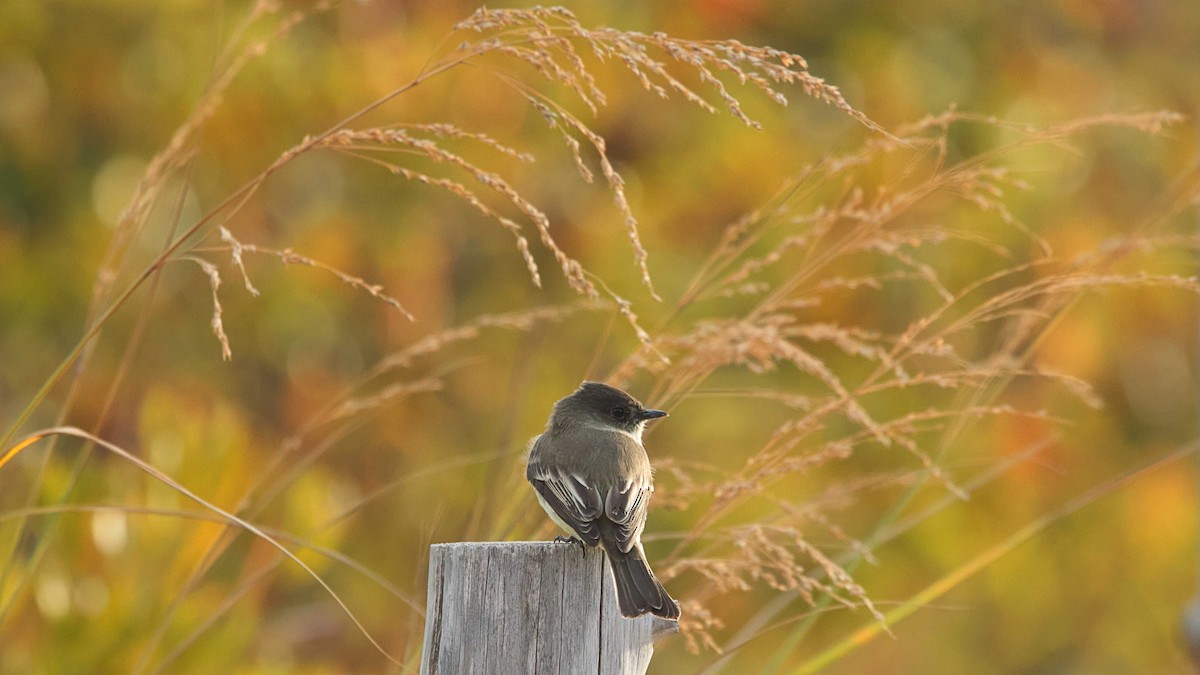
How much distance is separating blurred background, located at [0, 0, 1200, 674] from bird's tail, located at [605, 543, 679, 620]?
16.7ft

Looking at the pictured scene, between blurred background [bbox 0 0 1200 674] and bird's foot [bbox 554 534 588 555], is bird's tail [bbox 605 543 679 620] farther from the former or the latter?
blurred background [bbox 0 0 1200 674]

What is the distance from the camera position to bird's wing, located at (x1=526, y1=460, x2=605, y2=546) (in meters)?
3.04

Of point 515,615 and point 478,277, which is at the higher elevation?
point 515,615

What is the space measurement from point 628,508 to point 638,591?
486 mm

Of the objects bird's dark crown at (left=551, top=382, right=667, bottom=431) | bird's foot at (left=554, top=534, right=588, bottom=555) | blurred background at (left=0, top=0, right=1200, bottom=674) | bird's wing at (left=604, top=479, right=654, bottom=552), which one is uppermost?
bird's foot at (left=554, top=534, right=588, bottom=555)

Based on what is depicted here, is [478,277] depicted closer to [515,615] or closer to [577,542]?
[577,542]

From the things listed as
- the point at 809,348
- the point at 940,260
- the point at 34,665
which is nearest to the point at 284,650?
the point at 34,665

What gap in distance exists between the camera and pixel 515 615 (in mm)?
2551

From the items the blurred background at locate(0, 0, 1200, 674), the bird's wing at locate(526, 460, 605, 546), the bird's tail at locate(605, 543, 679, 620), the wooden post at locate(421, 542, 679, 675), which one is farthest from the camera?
the blurred background at locate(0, 0, 1200, 674)

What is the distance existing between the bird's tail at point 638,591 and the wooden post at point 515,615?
0.18ft

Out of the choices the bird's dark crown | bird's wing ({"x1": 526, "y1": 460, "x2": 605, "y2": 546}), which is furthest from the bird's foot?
the bird's dark crown

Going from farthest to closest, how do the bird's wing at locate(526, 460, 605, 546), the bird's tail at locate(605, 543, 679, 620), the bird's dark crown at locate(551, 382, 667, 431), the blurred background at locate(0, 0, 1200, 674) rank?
1. the blurred background at locate(0, 0, 1200, 674)
2. the bird's dark crown at locate(551, 382, 667, 431)
3. the bird's wing at locate(526, 460, 605, 546)
4. the bird's tail at locate(605, 543, 679, 620)

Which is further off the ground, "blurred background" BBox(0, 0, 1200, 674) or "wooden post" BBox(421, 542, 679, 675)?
"wooden post" BBox(421, 542, 679, 675)

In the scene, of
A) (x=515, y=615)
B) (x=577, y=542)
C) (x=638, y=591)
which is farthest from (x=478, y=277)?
(x=515, y=615)
